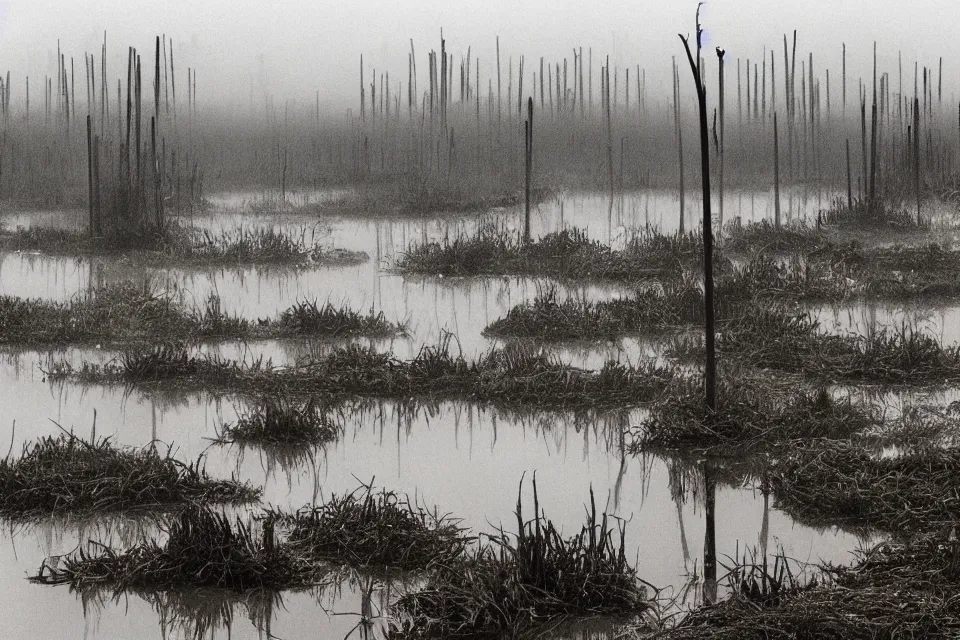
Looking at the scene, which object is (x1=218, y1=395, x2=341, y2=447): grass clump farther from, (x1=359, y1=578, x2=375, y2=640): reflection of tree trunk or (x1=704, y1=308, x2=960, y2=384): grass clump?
(x1=704, y1=308, x2=960, y2=384): grass clump

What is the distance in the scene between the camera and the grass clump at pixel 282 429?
7273 millimetres

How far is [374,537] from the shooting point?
5.28m

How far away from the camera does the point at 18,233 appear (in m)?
18.0

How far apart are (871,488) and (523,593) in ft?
7.38

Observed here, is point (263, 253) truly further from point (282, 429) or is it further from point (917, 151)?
point (917, 151)

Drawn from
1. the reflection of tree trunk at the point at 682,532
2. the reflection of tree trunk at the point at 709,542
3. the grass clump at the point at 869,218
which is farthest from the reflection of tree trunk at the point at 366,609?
the grass clump at the point at 869,218

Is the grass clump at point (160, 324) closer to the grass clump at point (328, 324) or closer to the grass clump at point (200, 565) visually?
the grass clump at point (328, 324)

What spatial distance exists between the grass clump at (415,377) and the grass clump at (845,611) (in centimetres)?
350

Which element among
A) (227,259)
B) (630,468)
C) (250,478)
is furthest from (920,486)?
(227,259)

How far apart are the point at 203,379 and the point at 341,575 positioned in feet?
14.3

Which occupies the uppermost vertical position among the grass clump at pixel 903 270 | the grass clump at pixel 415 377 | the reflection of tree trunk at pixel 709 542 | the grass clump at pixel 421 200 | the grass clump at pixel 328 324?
the grass clump at pixel 421 200

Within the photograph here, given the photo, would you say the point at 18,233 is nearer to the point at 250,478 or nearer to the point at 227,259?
the point at 227,259

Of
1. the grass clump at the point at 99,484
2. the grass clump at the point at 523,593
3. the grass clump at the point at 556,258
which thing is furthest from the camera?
the grass clump at the point at 556,258

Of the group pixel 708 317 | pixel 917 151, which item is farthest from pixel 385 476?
pixel 917 151
